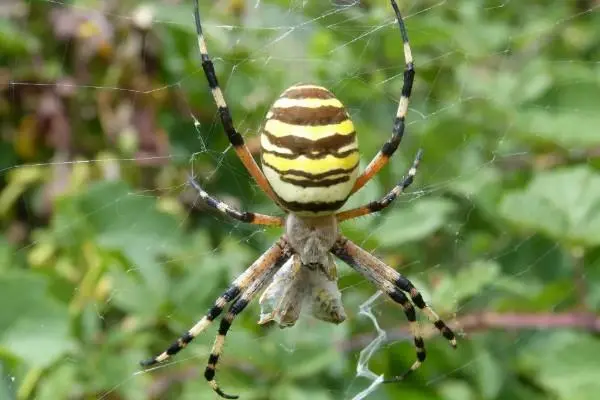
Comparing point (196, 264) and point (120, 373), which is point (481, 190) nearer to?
point (196, 264)

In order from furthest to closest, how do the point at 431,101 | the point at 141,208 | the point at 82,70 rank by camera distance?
the point at 82,70 → the point at 431,101 → the point at 141,208

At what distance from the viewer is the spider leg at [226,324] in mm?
2502

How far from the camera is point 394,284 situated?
104 inches

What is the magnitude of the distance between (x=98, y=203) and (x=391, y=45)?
126cm

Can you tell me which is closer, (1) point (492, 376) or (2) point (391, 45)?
(1) point (492, 376)

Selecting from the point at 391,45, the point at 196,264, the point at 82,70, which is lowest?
the point at 196,264

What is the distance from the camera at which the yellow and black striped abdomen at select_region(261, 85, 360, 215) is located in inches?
75.3

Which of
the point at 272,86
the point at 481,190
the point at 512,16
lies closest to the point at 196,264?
the point at 272,86

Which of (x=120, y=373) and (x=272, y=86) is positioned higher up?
(x=272, y=86)

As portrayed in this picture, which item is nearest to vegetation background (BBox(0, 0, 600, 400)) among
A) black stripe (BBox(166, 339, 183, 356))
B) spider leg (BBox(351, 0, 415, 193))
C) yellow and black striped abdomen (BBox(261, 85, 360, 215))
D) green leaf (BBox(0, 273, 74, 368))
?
green leaf (BBox(0, 273, 74, 368))

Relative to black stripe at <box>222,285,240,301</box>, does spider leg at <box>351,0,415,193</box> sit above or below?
above

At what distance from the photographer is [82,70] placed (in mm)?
3770

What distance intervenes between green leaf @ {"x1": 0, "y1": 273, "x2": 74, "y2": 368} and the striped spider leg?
0.29m

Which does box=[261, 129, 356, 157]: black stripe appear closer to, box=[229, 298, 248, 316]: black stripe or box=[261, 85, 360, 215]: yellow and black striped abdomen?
box=[261, 85, 360, 215]: yellow and black striped abdomen
